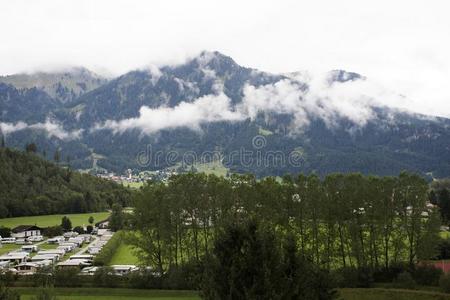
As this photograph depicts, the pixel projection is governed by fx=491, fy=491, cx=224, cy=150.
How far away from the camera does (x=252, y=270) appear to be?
942 inches

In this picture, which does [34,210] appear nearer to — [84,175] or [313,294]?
[84,175]

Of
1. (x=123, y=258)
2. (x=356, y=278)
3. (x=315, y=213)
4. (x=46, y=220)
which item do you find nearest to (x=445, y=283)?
(x=356, y=278)

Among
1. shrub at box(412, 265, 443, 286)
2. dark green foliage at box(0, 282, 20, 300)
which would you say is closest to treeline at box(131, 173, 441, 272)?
shrub at box(412, 265, 443, 286)

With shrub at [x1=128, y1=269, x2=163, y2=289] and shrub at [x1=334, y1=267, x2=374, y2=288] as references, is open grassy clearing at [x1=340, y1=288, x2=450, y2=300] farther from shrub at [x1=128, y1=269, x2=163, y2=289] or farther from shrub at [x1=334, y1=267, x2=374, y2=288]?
shrub at [x1=128, y1=269, x2=163, y2=289]

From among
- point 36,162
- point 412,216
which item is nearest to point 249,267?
point 412,216

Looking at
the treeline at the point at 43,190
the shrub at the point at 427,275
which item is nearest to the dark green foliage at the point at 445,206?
the shrub at the point at 427,275

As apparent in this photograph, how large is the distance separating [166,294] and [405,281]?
24.3 metres

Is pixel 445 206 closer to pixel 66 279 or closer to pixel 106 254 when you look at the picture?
pixel 106 254

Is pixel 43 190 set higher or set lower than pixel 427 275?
higher

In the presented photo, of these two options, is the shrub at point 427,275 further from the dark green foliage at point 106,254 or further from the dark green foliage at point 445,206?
the dark green foliage at point 445,206

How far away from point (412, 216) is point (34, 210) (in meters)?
114

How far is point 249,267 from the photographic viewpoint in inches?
942

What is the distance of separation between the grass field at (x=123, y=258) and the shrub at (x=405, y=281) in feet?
116

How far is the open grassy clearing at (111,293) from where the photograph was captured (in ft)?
162
